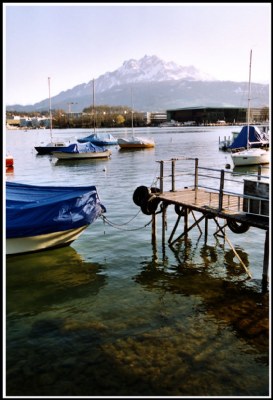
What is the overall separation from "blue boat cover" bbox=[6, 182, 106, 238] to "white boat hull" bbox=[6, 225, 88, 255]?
408 mm

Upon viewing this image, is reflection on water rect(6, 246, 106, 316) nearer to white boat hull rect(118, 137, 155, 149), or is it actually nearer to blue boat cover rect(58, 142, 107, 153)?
blue boat cover rect(58, 142, 107, 153)

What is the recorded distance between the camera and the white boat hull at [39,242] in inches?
688

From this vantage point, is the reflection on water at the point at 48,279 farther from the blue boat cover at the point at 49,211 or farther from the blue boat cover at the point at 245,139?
the blue boat cover at the point at 245,139

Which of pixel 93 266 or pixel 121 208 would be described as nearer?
pixel 93 266

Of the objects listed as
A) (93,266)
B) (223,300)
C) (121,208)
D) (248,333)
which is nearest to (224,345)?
(248,333)

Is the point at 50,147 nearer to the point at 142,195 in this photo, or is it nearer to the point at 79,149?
the point at 79,149

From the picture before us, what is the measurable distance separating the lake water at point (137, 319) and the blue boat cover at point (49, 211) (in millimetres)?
1751

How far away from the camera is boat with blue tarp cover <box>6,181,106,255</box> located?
16953 mm

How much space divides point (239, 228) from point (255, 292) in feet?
13.8

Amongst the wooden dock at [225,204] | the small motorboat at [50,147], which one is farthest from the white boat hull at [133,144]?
the wooden dock at [225,204]

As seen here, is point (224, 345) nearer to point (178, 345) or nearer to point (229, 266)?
point (178, 345)

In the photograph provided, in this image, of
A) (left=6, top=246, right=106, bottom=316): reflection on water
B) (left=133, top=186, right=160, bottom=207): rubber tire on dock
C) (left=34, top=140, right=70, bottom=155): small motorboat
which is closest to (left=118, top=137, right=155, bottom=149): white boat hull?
(left=34, top=140, right=70, bottom=155): small motorboat

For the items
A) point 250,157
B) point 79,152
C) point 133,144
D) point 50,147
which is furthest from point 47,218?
point 133,144

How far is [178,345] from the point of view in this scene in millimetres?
11367
